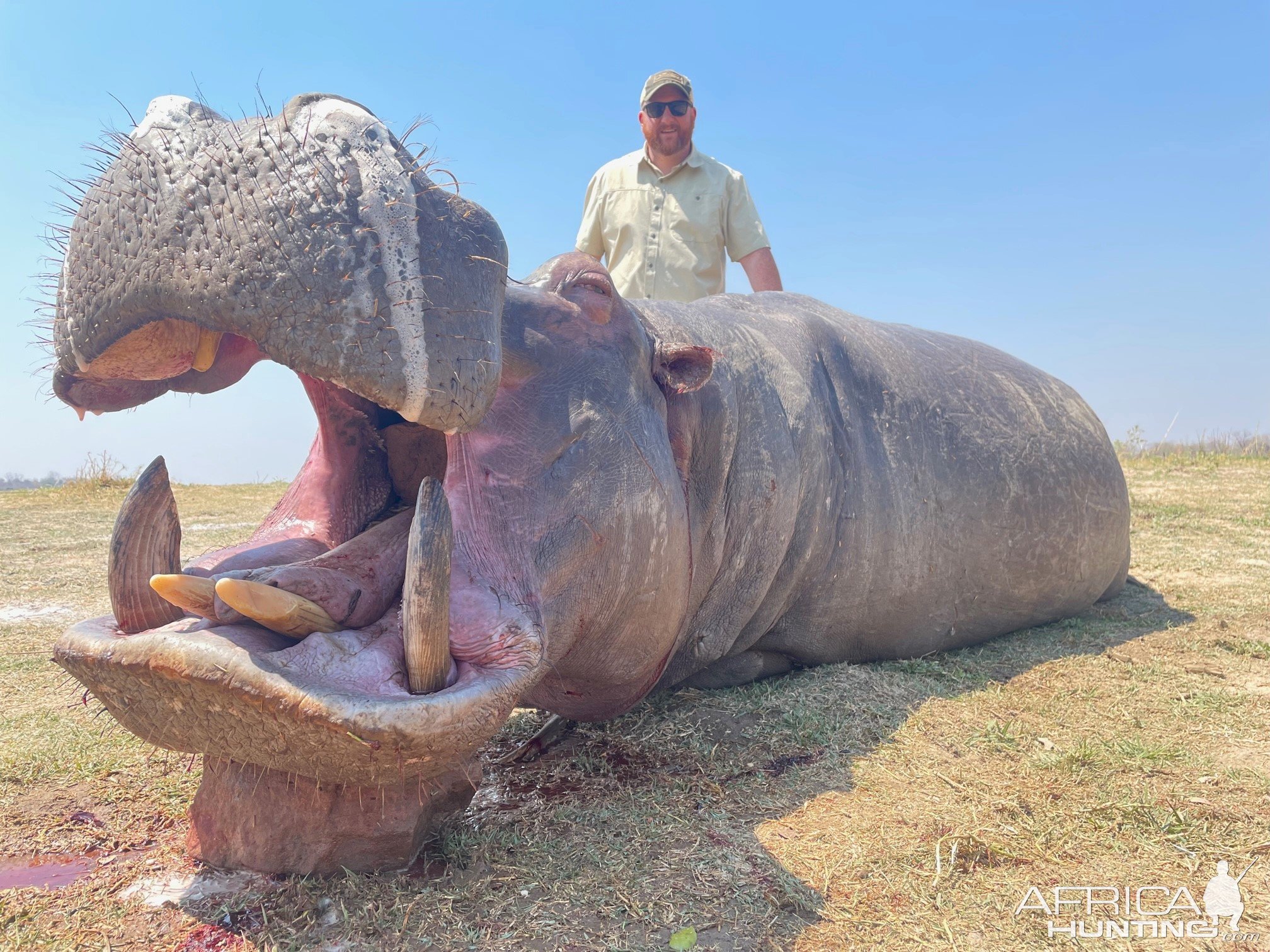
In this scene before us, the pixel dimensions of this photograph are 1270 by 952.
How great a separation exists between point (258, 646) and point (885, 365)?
8.87ft

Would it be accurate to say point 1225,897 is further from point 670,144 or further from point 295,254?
point 670,144

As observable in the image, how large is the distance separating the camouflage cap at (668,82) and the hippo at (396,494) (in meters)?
2.81

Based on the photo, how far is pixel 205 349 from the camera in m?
1.91

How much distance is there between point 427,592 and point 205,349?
71 centimetres

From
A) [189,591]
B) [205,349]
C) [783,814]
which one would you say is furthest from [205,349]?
[783,814]

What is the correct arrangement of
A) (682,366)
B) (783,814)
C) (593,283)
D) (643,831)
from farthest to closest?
(682,366), (593,283), (783,814), (643,831)

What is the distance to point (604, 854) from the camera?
205cm

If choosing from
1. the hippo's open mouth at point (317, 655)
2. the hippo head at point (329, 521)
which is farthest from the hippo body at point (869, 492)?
the hippo's open mouth at point (317, 655)

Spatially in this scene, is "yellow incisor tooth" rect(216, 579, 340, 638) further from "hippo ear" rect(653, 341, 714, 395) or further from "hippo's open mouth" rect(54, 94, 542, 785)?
"hippo ear" rect(653, 341, 714, 395)

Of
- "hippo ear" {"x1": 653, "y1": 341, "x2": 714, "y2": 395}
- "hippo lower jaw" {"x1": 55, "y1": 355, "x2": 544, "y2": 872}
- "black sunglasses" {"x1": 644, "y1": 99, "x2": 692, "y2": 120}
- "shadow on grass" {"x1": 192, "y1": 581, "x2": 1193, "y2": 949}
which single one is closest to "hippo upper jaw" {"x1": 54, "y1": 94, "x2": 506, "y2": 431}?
"hippo lower jaw" {"x1": 55, "y1": 355, "x2": 544, "y2": 872}

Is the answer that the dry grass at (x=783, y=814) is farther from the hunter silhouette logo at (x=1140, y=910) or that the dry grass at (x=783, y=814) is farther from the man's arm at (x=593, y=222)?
the man's arm at (x=593, y=222)

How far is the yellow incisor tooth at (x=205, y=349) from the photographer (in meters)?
1.90

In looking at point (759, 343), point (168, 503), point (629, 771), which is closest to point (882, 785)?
point (629, 771)

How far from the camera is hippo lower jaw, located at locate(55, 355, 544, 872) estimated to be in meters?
1.60
